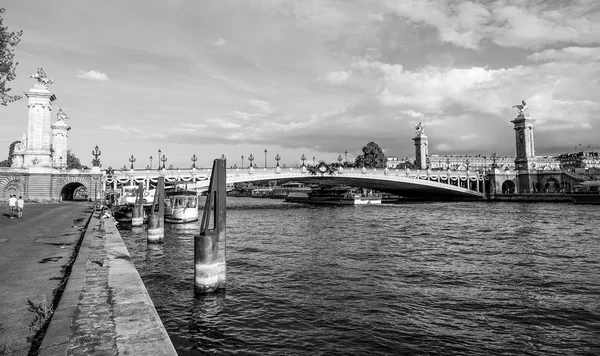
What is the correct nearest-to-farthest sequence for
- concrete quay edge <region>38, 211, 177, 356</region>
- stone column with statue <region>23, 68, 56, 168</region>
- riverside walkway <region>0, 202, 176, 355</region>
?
1. concrete quay edge <region>38, 211, 177, 356</region>
2. riverside walkway <region>0, 202, 176, 355</region>
3. stone column with statue <region>23, 68, 56, 168</region>

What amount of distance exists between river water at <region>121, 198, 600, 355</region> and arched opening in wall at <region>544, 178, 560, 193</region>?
257ft

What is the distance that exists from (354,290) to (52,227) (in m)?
21.4

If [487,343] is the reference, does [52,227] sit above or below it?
above

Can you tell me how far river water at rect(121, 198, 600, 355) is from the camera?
9789 millimetres

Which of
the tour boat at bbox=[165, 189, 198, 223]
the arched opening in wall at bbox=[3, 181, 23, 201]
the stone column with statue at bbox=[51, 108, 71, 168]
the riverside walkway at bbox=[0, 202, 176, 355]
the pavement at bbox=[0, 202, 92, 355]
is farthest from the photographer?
the stone column with statue at bbox=[51, 108, 71, 168]

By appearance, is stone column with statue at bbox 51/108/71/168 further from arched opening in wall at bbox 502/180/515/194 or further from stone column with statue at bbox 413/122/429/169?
arched opening in wall at bbox 502/180/515/194

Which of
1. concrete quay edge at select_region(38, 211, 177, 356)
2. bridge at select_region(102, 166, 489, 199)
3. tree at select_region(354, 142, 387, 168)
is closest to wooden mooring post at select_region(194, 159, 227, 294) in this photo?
concrete quay edge at select_region(38, 211, 177, 356)

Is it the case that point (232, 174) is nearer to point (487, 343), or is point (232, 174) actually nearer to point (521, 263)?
point (521, 263)

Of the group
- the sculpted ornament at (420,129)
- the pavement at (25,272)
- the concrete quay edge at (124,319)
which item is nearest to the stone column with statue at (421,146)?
the sculpted ornament at (420,129)

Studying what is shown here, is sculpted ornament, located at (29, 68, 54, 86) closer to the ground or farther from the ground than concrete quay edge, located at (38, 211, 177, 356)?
farther from the ground

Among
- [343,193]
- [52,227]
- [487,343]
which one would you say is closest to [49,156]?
[52,227]

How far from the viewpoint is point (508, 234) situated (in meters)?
31.2

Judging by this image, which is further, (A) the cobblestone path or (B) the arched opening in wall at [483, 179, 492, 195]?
(B) the arched opening in wall at [483, 179, 492, 195]

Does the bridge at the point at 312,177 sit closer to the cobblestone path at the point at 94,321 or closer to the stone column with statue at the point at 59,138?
the stone column with statue at the point at 59,138
